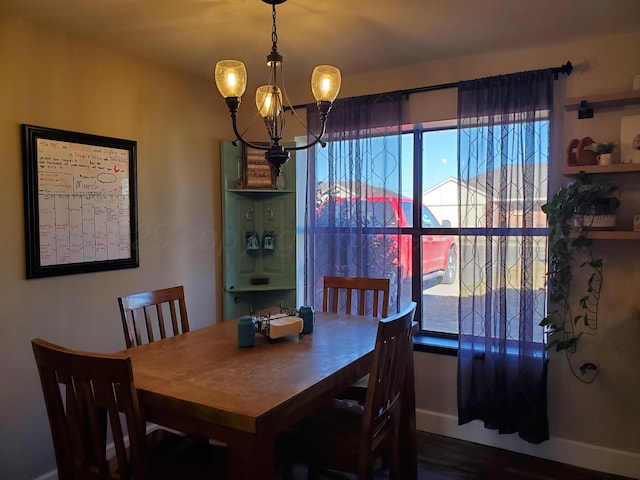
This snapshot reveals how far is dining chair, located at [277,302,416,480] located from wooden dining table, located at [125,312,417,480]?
0.45ft

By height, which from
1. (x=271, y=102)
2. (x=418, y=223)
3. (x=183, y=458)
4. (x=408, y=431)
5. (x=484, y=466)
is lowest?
(x=484, y=466)

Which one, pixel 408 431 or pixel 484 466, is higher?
pixel 408 431

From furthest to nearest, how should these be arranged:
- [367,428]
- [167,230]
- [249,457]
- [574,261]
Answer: [167,230] → [574,261] → [367,428] → [249,457]

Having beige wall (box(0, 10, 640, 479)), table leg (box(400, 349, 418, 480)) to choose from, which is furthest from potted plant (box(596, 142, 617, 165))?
table leg (box(400, 349, 418, 480))

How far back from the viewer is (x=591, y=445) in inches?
103

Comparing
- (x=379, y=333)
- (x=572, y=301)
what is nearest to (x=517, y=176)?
(x=572, y=301)

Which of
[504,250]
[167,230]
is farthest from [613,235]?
[167,230]

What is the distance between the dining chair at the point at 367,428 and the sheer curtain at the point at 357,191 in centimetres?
118

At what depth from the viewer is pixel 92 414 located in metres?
1.38

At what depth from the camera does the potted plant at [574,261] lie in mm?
2457

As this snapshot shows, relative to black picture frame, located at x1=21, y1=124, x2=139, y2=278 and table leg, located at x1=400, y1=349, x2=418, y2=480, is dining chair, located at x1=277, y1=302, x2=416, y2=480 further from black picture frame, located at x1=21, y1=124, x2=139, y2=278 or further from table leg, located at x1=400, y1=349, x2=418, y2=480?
black picture frame, located at x1=21, y1=124, x2=139, y2=278

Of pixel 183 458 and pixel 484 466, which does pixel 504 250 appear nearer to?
pixel 484 466

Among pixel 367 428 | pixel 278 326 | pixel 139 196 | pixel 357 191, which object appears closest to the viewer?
pixel 367 428

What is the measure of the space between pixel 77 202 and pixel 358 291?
1.78 m
